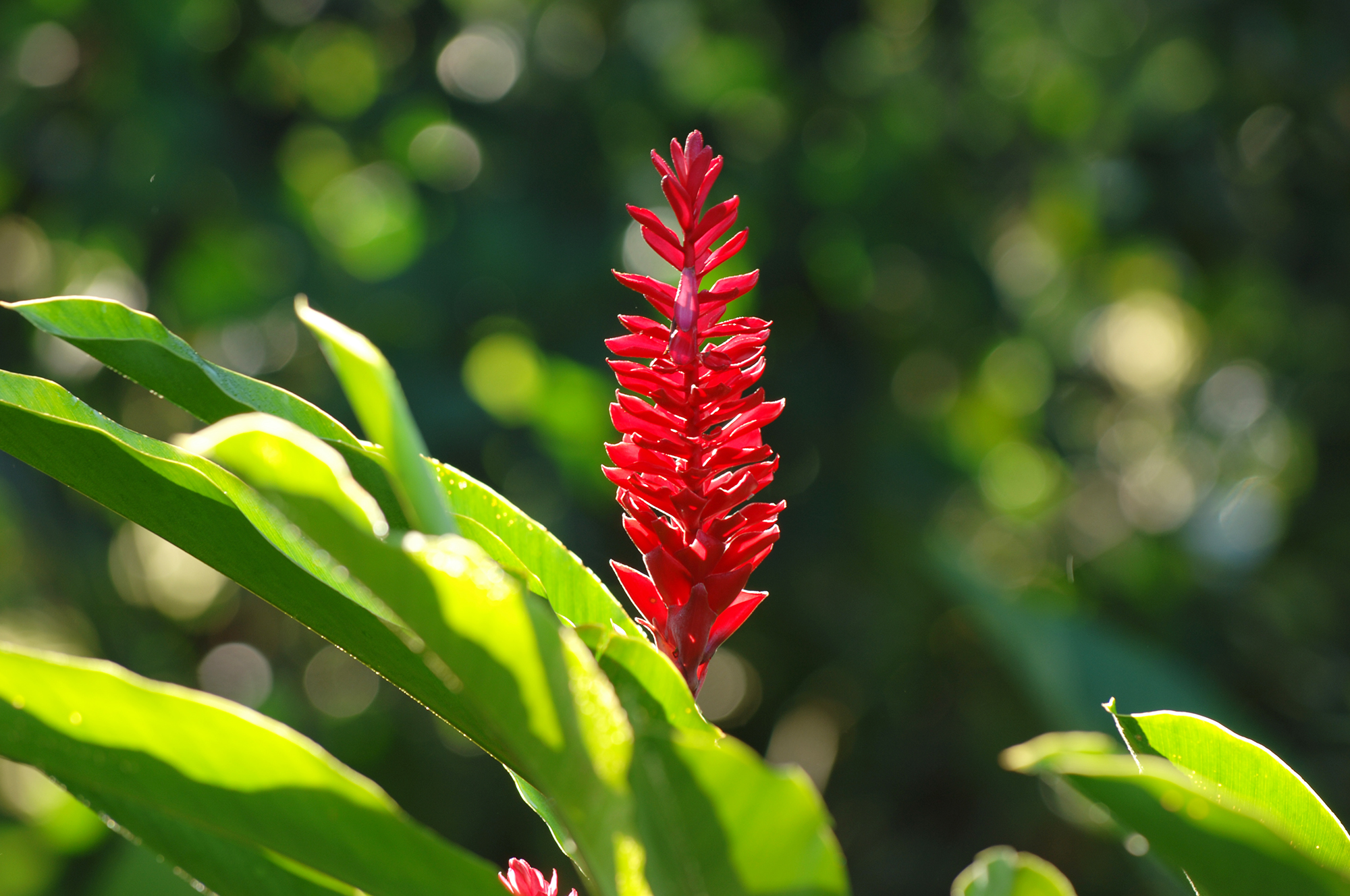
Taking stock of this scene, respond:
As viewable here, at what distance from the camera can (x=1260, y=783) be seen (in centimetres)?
30

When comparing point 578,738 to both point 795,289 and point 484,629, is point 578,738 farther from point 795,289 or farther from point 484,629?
point 795,289

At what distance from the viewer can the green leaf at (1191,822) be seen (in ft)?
0.74

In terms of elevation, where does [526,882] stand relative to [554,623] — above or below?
below

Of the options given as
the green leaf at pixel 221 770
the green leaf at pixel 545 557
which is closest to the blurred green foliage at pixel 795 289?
the green leaf at pixel 545 557

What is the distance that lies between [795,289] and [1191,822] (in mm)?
2786

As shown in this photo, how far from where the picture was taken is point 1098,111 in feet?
11.7

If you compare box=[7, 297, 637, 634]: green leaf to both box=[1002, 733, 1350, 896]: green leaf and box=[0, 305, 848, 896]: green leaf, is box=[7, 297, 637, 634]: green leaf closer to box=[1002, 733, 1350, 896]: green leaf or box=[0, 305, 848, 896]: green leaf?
box=[0, 305, 848, 896]: green leaf

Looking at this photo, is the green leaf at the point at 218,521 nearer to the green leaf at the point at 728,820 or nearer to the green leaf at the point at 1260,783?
the green leaf at the point at 728,820

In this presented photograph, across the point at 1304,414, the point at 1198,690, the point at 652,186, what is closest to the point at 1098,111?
the point at 1304,414

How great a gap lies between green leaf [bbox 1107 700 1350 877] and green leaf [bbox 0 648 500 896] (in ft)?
0.60

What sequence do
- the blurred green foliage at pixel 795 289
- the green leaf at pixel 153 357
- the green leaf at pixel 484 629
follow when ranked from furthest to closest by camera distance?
the blurred green foliage at pixel 795 289
the green leaf at pixel 153 357
the green leaf at pixel 484 629

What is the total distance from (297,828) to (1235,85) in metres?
3.59

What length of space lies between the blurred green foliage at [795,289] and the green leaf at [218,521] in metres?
2.30

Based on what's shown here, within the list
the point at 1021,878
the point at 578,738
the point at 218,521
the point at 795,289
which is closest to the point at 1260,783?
the point at 1021,878
